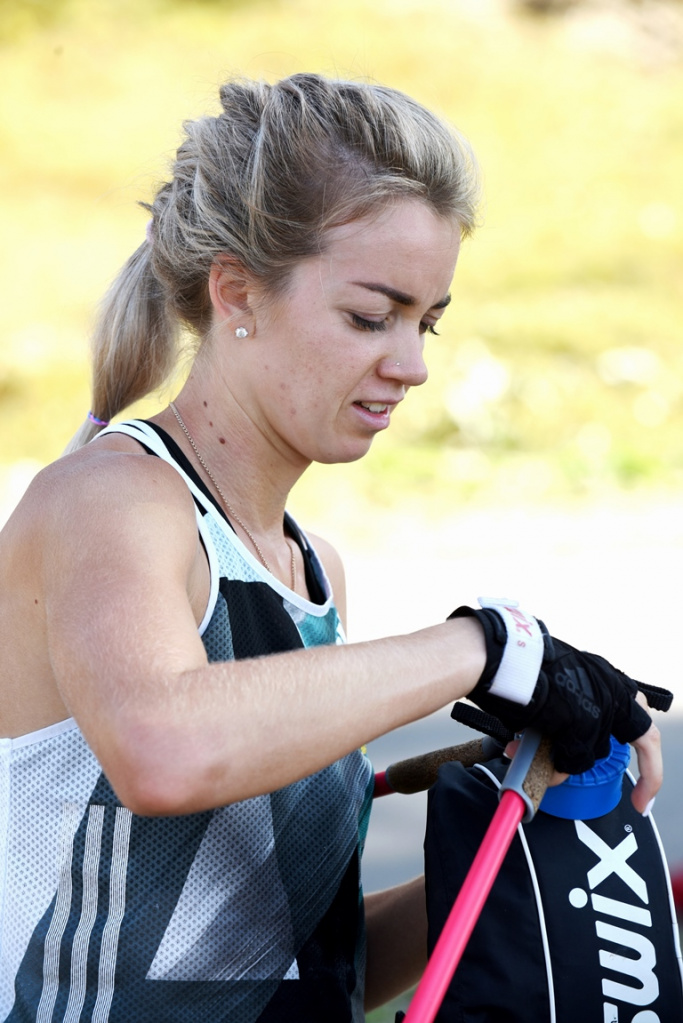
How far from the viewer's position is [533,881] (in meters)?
1.37

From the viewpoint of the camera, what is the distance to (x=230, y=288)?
1.59 meters

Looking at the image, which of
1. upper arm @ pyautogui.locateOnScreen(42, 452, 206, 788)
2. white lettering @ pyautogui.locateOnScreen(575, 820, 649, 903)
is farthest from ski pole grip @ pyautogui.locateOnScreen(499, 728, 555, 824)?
upper arm @ pyautogui.locateOnScreen(42, 452, 206, 788)

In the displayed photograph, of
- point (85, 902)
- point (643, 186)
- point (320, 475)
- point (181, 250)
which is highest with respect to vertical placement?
point (643, 186)

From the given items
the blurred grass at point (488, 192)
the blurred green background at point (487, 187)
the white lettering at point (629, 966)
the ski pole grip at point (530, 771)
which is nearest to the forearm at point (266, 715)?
the ski pole grip at point (530, 771)

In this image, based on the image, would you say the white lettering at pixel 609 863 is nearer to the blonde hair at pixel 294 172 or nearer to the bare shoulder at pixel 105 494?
the bare shoulder at pixel 105 494

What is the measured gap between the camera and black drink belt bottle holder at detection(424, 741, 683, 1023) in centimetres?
134

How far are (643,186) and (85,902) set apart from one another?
1267 cm

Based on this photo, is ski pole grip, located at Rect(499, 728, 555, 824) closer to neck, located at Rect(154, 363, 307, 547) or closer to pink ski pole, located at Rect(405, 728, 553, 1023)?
pink ski pole, located at Rect(405, 728, 553, 1023)

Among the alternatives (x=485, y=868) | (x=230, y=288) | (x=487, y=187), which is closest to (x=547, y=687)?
(x=485, y=868)

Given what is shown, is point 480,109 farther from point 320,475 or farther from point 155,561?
point 155,561

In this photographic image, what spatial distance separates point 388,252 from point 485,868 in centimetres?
75

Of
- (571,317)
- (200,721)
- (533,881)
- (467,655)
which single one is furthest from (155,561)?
(571,317)

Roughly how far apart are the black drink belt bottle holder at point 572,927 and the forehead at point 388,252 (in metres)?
0.63

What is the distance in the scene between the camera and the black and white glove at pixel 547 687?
4.12 feet
